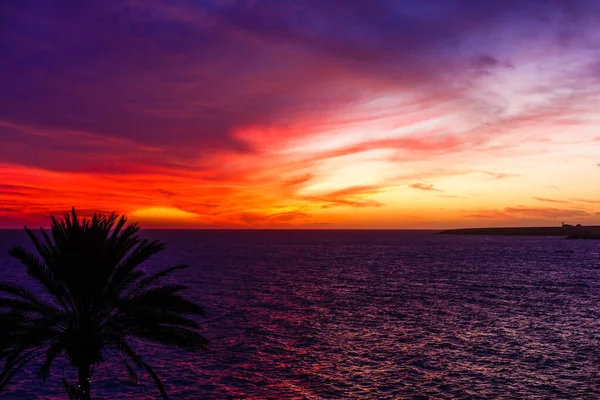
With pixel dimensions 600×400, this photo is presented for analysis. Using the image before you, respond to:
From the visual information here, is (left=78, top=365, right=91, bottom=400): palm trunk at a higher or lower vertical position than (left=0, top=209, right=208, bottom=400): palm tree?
lower

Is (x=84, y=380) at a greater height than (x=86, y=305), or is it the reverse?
(x=86, y=305)

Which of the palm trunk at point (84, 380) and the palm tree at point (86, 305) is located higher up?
the palm tree at point (86, 305)

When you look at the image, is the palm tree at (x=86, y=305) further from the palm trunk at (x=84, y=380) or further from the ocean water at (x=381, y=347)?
the ocean water at (x=381, y=347)

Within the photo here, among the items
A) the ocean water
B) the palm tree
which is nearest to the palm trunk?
the palm tree

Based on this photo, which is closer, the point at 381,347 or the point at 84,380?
the point at 84,380

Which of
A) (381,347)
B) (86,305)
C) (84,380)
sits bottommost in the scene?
(381,347)

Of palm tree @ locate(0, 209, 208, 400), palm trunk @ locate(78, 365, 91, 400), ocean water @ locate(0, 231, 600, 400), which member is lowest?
ocean water @ locate(0, 231, 600, 400)

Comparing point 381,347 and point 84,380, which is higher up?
point 84,380

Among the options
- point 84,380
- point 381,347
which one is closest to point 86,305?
→ point 84,380

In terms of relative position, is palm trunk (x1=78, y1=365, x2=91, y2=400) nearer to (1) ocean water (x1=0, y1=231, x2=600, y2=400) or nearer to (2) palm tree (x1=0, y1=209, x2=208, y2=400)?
(2) palm tree (x1=0, y1=209, x2=208, y2=400)

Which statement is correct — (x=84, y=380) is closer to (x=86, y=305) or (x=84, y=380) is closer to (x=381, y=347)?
(x=86, y=305)

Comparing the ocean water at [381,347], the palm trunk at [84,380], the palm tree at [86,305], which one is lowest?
the ocean water at [381,347]

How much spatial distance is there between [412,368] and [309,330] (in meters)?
17.5

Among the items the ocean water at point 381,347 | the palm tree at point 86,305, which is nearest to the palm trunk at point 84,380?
the palm tree at point 86,305
